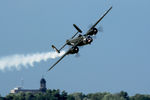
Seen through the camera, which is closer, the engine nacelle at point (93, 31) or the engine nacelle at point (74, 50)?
the engine nacelle at point (93, 31)

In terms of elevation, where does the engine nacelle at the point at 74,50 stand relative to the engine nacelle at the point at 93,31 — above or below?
below

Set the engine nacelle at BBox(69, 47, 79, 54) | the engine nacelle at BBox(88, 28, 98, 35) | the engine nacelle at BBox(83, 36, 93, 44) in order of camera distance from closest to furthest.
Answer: the engine nacelle at BBox(83, 36, 93, 44)
the engine nacelle at BBox(88, 28, 98, 35)
the engine nacelle at BBox(69, 47, 79, 54)

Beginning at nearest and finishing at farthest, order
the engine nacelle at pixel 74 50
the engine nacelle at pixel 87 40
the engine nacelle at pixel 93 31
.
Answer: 1. the engine nacelle at pixel 87 40
2. the engine nacelle at pixel 93 31
3. the engine nacelle at pixel 74 50

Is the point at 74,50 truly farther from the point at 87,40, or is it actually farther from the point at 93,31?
the point at 93,31

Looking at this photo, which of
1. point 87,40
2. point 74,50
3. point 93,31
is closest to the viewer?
point 87,40

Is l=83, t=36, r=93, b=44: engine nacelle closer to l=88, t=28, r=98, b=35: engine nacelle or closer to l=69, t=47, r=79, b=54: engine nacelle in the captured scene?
l=88, t=28, r=98, b=35: engine nacelle

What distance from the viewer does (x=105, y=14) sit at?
141 metres

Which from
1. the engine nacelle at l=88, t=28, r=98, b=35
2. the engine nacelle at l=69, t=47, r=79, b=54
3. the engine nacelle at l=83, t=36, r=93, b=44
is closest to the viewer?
the engine nacelle at l=83, t=36, r=93, b=44

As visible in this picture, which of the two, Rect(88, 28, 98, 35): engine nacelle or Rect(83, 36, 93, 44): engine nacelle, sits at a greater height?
Rect(88, 28, 98, 35): engine nacelle

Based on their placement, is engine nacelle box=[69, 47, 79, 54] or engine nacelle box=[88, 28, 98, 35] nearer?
engine nacelle box=[88, 28, 98, 35]

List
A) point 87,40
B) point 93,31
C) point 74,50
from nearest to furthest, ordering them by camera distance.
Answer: point 87,40
point 93,31
point 74,50

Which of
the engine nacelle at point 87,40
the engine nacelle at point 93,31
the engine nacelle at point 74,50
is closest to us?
the engine nacelle at point 87,40

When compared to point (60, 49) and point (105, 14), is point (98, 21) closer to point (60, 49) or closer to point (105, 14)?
point (105, 14)

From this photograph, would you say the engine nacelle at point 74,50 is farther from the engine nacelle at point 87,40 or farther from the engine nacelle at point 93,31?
the engine nacelle at point 93,31
